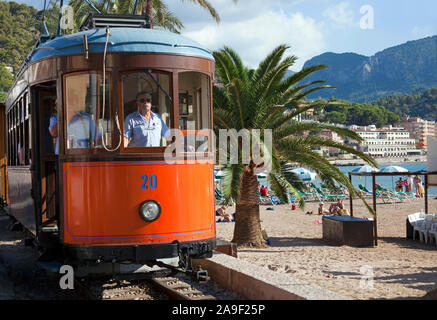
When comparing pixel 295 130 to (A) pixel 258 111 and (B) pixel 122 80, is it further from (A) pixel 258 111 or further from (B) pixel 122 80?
(B) pixel 122 80

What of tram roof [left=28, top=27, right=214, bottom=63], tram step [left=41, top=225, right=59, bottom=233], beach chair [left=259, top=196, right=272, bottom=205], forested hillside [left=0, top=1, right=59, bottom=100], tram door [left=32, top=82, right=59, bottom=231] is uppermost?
forested hillside [left=0, top=1, right=59, bottom=100]

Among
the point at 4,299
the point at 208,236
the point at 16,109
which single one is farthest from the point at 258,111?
the point at 4,299

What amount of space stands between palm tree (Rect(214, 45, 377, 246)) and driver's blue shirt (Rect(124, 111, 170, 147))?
6.81m

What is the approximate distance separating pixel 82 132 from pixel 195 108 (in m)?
1.47

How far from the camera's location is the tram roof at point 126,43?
692 centimetres

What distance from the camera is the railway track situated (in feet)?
24.9

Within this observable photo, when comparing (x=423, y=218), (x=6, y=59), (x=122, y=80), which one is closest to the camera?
(x=122, y=80)

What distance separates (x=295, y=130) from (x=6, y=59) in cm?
10037

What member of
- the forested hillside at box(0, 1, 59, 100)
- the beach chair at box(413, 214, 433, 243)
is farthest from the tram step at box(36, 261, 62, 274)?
the forested hillside at box(0, 1, 59, 100)

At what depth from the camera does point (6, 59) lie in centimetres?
10494

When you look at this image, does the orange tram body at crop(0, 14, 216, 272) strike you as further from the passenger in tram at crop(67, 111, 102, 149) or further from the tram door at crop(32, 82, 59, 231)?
the tram door at crop(32, 82, 59, 231)

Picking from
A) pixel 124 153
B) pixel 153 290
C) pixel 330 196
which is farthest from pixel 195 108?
pixel 330 196

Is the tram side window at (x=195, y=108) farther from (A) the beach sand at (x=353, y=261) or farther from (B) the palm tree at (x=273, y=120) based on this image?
(B) the palm tree at (x=273, y=120)
